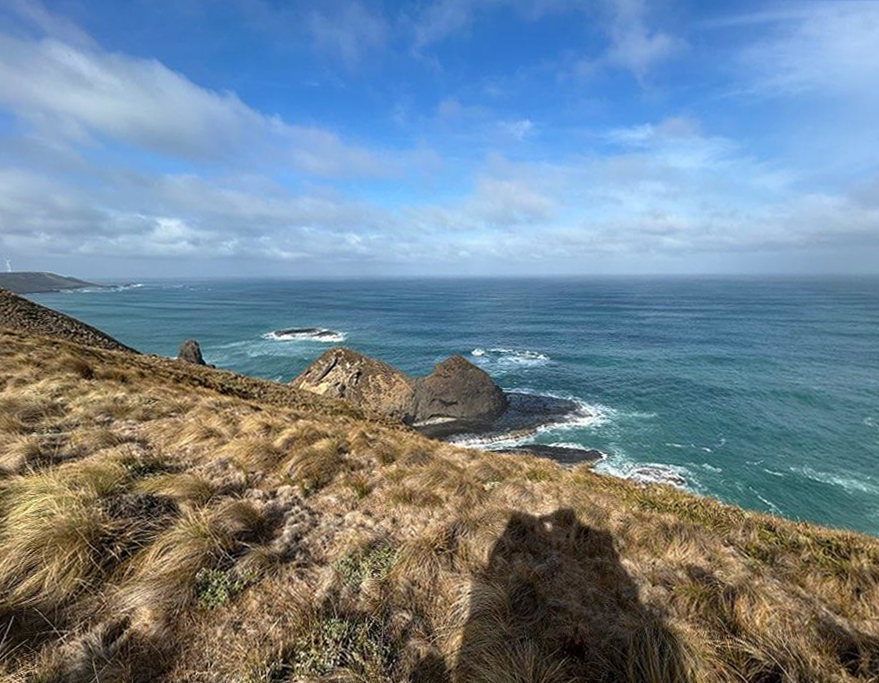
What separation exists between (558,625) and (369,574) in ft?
6.96

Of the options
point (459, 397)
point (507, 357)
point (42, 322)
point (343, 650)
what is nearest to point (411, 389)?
point (459, 397)

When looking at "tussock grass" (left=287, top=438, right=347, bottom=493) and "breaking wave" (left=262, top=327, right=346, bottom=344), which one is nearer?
"tussock grass" (left=287, top=438, right=347, bottom=493)

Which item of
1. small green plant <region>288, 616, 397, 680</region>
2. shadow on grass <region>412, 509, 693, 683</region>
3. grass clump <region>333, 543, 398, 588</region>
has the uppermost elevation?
small green plant <region>288, 616, 397, 680</region>

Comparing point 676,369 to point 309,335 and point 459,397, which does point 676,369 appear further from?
point 309,335

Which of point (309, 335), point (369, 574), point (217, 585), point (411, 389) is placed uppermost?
point (217, 585)

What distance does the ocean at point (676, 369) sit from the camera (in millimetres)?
29188

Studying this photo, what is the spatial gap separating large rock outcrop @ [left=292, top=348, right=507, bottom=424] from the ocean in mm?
8186

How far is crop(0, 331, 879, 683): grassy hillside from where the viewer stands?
316cm

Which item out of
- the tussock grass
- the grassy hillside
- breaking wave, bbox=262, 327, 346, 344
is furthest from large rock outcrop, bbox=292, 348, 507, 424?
A: breaking wave, bbox=262, 327, 346, 344

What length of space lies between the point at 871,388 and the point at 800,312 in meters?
85.0

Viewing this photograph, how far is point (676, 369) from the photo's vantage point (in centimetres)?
5541

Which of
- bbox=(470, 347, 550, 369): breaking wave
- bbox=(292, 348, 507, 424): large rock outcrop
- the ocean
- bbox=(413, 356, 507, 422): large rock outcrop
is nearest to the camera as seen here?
the ocean

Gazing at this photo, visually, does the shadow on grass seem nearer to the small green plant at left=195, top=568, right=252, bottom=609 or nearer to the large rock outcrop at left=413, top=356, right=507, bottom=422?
the small green plant at left=195, top=568, right=252, bottom=609

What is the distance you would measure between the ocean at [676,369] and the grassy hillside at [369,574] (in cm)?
2677
